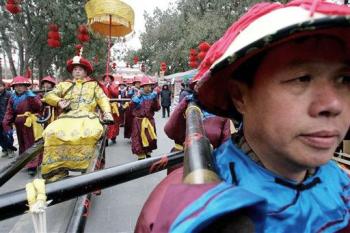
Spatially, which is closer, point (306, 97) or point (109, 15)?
point (306, 97)

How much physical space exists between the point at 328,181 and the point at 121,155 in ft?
25.2

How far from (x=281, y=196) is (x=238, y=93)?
0.32 meters

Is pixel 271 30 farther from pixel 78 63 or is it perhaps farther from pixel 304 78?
pixel 78 63

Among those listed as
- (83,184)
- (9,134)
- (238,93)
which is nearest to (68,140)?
(83,184)

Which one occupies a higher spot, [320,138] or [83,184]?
[320,138]

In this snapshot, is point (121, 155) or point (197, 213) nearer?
point (197, 213)

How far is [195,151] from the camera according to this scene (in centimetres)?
105

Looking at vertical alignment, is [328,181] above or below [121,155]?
above

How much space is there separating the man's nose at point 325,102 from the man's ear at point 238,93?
0.71 ft

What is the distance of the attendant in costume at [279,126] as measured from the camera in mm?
805

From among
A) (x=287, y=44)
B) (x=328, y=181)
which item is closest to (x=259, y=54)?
(x=287, y=44)

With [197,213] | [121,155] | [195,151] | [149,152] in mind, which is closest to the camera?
[197,213]

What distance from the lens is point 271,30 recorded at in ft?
2.75

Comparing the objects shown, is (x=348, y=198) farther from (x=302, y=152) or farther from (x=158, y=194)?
(x=158, y=194)
